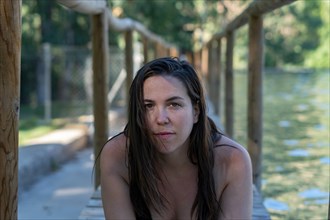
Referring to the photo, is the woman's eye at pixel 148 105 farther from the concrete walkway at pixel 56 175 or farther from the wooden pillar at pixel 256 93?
the wooden pillar at pixel 256 93

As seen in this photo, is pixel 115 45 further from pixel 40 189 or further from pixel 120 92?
pixel 40 189

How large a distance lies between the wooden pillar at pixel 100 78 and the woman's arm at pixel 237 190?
1899 millimetres

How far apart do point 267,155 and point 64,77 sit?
6.40 metres

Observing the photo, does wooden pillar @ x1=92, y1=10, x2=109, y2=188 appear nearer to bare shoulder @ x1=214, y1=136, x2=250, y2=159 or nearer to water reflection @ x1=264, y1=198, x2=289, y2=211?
water reflection @ x1=264, y1=198, x2=289, y2=211

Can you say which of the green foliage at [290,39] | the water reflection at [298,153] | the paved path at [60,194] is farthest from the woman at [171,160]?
the green foliage at [290,39]

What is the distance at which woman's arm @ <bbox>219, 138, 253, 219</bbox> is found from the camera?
1.92 meters

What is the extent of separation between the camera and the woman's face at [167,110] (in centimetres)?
178

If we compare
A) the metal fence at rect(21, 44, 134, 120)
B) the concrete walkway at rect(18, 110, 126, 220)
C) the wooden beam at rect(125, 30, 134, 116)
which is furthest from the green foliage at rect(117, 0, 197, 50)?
the concrete walkway at rect(18, 110, 126, 220)

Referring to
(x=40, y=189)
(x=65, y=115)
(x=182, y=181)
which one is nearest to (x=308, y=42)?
(x=65, y=115)

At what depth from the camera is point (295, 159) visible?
6426 mm

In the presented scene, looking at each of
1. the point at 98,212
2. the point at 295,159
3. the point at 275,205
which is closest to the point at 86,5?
the point at 98,212

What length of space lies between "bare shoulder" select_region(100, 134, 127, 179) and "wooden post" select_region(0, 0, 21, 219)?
379mm

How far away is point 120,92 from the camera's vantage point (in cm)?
1156

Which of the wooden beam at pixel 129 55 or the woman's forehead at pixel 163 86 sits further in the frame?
the wooden beam at pixel 129 55
